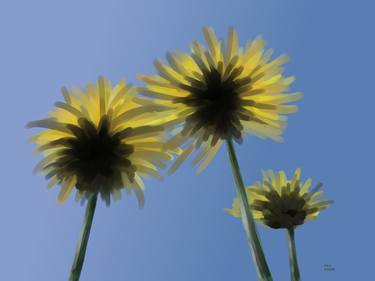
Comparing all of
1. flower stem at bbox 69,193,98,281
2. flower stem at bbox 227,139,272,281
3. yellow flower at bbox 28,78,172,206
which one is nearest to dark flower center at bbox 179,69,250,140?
yellow flower at bbox 28,78,172,206

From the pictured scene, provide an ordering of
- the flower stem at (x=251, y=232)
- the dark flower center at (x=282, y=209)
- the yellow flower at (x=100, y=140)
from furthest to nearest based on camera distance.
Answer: the dark flower center at (x=282, y=209) → the yellow flower at (x=100, y=140) → the flower stem at (x=251, y=232)

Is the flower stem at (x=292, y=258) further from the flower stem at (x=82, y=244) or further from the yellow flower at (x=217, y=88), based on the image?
the flower stem at (x=82, y=244)

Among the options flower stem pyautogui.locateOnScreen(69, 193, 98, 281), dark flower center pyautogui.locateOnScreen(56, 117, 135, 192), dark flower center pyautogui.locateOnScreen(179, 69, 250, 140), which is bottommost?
flower stem pyautogui.locateOnScreen(69, 193, 98, 281)

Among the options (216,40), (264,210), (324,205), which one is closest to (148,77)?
(216,40)

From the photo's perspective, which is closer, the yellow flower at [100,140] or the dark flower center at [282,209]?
the yellow flower at [100,140]

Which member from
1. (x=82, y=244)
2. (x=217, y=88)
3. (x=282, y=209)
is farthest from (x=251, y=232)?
(x=282, y=209)

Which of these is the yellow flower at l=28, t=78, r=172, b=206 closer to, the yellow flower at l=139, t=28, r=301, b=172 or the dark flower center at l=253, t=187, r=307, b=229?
the yellow flower at l=139, t=28, r=301, b=172

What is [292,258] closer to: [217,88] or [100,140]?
[217,88]

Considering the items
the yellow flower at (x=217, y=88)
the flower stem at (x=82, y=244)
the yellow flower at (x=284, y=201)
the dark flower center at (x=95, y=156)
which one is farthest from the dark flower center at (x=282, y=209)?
the flower stem at (x=82, y=244)
